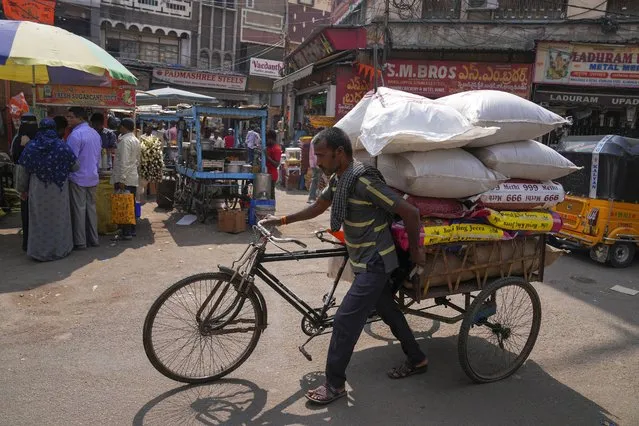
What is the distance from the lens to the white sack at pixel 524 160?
3.48 metres

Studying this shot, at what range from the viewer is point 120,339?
3.92 m

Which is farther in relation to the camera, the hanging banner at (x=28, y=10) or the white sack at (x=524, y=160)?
the hanging banner at (x=28, y=10)

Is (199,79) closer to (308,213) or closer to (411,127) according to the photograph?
(308,213)

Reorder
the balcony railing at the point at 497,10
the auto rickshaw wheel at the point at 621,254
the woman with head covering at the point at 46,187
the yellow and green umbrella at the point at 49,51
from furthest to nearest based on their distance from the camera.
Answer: the balcony railing at the point at 497,10 → the auto rickshaw wheel at the point at 621,254 → the yellow and green umbrella at the point at 49,51 → the woman with head covering at the point at 46,187

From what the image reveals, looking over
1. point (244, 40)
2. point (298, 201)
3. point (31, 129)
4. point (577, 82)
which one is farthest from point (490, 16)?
point (244, 40)

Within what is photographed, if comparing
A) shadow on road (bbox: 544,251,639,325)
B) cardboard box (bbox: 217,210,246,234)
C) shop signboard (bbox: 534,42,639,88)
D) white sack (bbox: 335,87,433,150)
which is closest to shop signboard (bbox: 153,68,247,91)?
shop signboard (bbox: 534,42,639,88)

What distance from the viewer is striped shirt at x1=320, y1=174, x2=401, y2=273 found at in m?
2.94

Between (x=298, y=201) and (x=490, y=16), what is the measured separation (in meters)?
7.28

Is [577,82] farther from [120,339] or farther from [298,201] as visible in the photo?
[120,339]

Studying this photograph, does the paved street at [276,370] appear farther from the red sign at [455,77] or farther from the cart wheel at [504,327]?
the red sign at [455,77]

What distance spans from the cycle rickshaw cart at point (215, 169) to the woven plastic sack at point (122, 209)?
48.5 inches

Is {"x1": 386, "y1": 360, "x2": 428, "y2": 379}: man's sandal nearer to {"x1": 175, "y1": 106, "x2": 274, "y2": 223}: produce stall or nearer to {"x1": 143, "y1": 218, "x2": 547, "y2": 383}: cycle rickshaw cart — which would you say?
{"x1": 143, "y1": 218, "x2": 547, "y2": 383}: cycle rickshaw cart

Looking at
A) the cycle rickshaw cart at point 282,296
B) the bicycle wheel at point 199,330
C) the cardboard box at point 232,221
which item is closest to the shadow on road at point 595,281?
the cycle rickshaw cart at point 282,296

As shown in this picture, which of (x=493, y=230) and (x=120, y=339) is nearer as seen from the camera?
(x=493, y=230)
